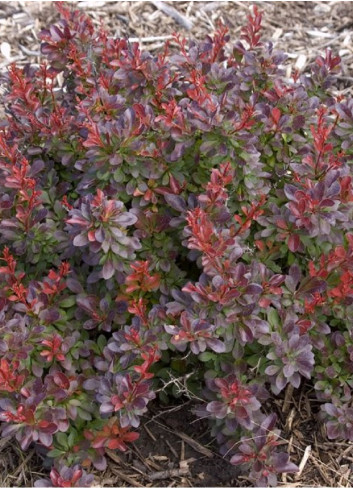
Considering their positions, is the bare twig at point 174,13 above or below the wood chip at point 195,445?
above

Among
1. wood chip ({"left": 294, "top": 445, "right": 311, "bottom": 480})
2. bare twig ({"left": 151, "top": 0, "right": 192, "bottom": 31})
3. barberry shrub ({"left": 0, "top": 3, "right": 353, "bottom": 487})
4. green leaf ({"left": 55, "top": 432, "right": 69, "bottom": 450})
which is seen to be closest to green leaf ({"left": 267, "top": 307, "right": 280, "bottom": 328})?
barberry shrub ({"left": 0, "top": 3, "right": 353, "bottom": 487})

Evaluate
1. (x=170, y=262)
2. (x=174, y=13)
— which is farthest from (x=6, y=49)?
(x=170, y=262)

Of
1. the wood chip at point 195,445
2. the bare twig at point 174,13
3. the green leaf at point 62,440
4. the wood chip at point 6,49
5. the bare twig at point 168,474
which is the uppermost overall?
the bare twig at point 174,13

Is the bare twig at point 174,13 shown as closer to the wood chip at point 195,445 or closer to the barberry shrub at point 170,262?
the barberry shrub at point 170,262

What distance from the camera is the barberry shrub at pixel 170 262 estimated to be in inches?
97.3

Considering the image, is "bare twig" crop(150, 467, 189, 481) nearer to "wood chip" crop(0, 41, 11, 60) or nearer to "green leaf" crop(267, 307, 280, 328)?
"green leaf" crop(267, 307, 280, 328)

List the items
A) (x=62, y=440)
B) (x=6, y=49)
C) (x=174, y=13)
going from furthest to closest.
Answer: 1. (x=174, y=13)
2. (x=6, y=49)
3. (x=62, y=440)

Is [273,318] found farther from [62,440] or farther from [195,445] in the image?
[62,440]

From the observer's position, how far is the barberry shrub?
97.3 inches

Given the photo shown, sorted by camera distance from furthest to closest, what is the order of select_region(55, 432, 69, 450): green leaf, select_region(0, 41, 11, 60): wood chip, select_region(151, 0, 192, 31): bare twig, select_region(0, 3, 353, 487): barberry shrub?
1. select_region(151, 0, 192, 31): bare twig
2. select_region(0, 41, 11, 60): wood chip
3. select_region(55, 432, 69, 450): green leaf
4. select_region(0, 3, 353, 487): barberry shrub

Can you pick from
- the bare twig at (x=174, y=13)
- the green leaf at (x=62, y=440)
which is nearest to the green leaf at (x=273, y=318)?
the green leaf at (x=62, y=440)

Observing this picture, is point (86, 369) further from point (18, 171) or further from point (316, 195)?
point (316, 195)

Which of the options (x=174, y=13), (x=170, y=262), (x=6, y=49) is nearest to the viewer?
(x=170, y=262)

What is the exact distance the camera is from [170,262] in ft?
9.09
